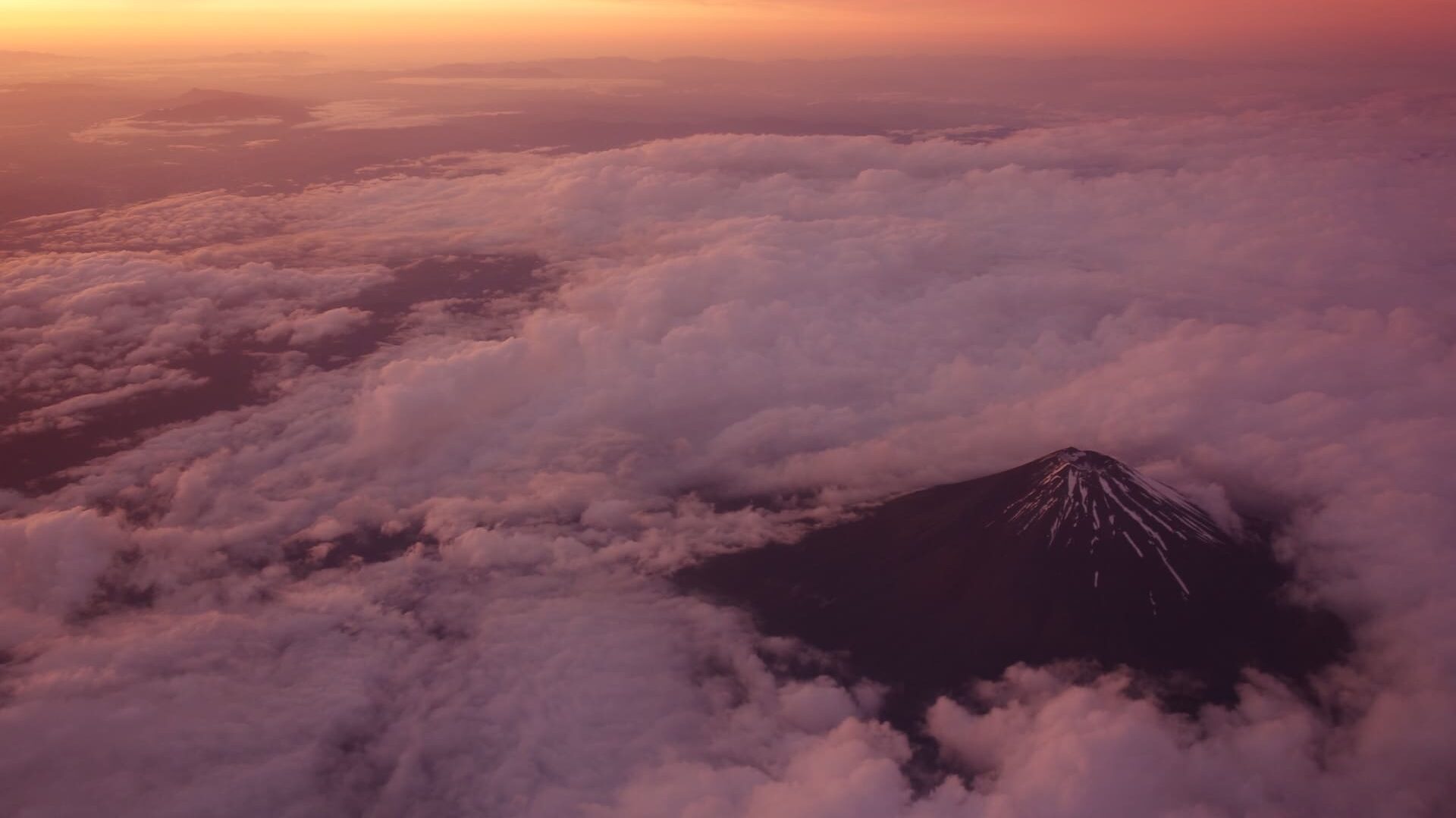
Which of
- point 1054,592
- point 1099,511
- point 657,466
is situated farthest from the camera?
point 657,466

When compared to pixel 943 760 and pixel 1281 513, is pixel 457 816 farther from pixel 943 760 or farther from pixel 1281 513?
pixel 1281 513

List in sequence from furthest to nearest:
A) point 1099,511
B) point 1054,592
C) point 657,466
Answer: point 657,466 → point 1099,511 → point 1054,592

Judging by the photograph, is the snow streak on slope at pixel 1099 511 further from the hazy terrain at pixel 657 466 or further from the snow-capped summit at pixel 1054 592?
the hazy terrain at pixel 657 466

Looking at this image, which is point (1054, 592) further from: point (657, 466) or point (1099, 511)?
point (657, 466)

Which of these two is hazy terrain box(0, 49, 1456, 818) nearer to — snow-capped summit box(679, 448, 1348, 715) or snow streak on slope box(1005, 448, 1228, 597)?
snow-capped summit box(679, 448, 1348, 715)

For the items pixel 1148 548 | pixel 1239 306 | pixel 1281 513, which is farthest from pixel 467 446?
pixel 1239 306

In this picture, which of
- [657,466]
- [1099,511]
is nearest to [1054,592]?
[1099,511]

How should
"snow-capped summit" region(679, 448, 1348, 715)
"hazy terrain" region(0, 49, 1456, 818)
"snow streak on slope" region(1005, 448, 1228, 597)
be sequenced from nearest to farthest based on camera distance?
"hazy terrain" region(0, 49, 1456, 818), "snow-capped summit" region(679, 448, 1348, 715), "snow streak on slope" region(1005, 448, 1228, 597)

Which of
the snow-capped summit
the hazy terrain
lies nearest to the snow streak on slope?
the snow-capped summit
